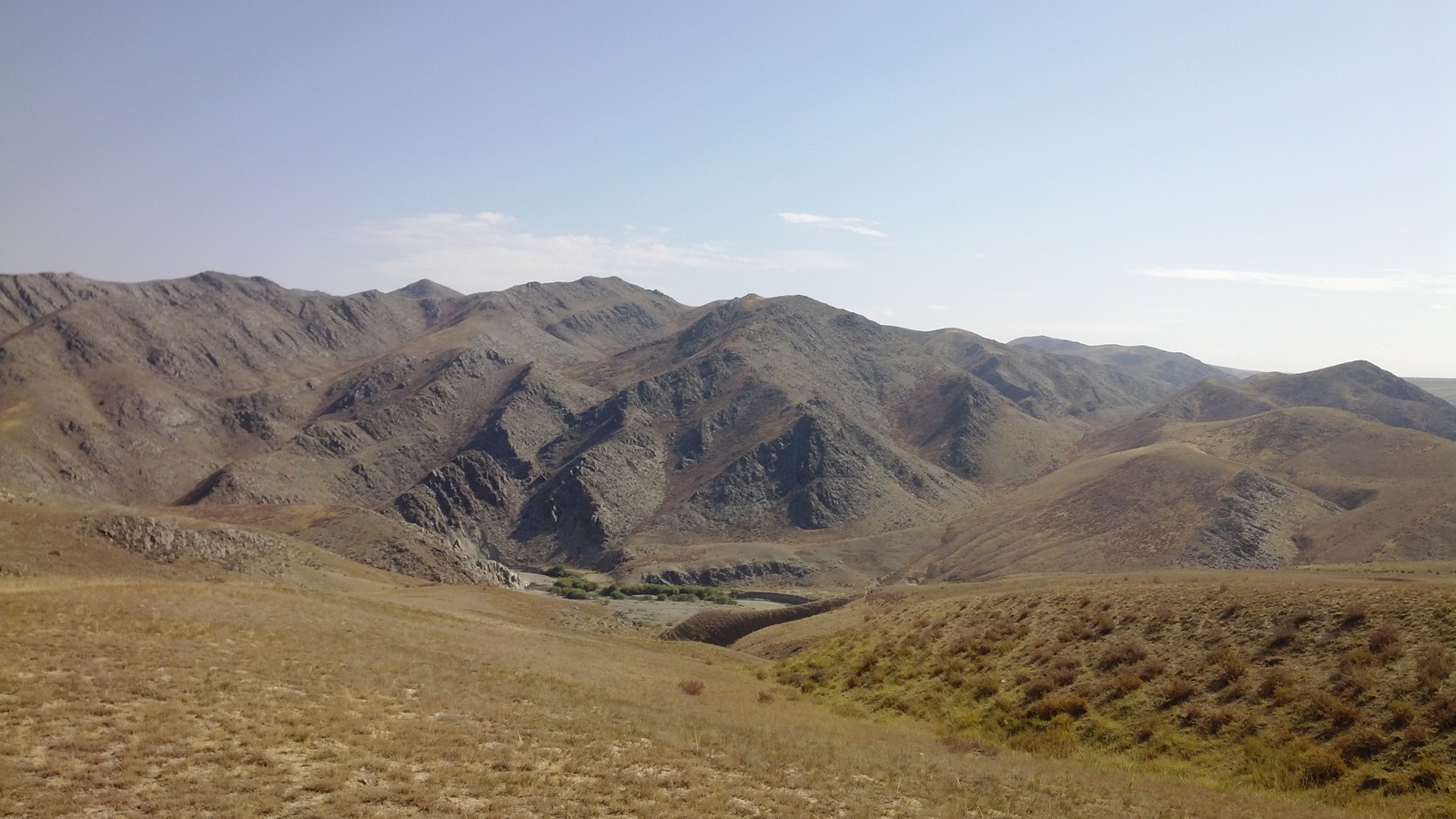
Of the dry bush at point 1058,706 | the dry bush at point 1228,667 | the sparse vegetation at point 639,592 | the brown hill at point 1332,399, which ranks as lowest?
the sparse vegetation at point 639,592

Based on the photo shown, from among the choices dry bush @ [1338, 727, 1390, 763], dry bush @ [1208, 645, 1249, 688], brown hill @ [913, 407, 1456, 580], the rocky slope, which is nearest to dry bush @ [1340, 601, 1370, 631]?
dry bush @ [1208, 645, 1249, 688]

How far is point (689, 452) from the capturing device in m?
148

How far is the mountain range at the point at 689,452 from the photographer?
84938mm

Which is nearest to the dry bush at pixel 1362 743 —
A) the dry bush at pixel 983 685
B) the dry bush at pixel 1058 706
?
the dry bush at pixel 1058 706

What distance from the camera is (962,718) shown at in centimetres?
2244

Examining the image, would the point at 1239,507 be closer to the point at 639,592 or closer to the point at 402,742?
the point at 639,592

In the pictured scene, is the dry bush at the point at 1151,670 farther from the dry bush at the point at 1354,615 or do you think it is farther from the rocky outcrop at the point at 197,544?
the rocky outcrop at the point at 197,544

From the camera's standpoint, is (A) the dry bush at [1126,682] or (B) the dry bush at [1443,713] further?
(A) the dry bush at [1126,682]

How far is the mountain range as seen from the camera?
84938 mm

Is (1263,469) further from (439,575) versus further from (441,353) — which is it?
(441,353)

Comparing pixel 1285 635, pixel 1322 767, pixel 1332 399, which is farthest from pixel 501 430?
pixel 1332 399

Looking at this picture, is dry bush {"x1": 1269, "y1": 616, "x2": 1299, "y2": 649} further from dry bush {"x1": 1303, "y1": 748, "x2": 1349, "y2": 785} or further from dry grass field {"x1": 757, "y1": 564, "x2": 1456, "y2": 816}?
dry bush {"x1": 1303, "y1": 748, "x2": 1349, "y2": 785}

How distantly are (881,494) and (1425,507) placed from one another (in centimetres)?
6965

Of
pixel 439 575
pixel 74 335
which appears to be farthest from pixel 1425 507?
pixel 74 335
